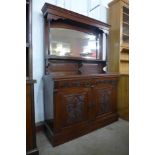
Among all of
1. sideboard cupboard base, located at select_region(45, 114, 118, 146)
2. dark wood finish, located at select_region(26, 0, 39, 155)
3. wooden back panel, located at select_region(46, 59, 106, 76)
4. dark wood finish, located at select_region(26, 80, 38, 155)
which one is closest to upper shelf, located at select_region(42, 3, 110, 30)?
dark wood finish, located at select_region(26, 0, 39, 155)

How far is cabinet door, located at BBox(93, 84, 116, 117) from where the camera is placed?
2.37 meters

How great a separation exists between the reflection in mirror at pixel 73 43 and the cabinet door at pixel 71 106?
75 cm

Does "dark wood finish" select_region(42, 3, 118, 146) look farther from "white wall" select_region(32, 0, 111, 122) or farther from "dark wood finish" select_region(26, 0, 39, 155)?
"dark wood finish" select_region(26, 0, 39, 155)

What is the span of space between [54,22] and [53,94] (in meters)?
1.24

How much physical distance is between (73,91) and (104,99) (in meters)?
0.70

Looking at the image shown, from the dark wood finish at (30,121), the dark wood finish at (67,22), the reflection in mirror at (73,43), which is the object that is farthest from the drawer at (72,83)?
the reflection in mirror at (73,43)

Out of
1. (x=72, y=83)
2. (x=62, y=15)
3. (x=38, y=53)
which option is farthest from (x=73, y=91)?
(x=62, y=15)

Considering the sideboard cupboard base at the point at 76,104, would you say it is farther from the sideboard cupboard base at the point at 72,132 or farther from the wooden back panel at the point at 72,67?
the wooden back panel at the point at 72,67

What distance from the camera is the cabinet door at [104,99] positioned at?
237cm

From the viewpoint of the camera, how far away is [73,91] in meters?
2.06
